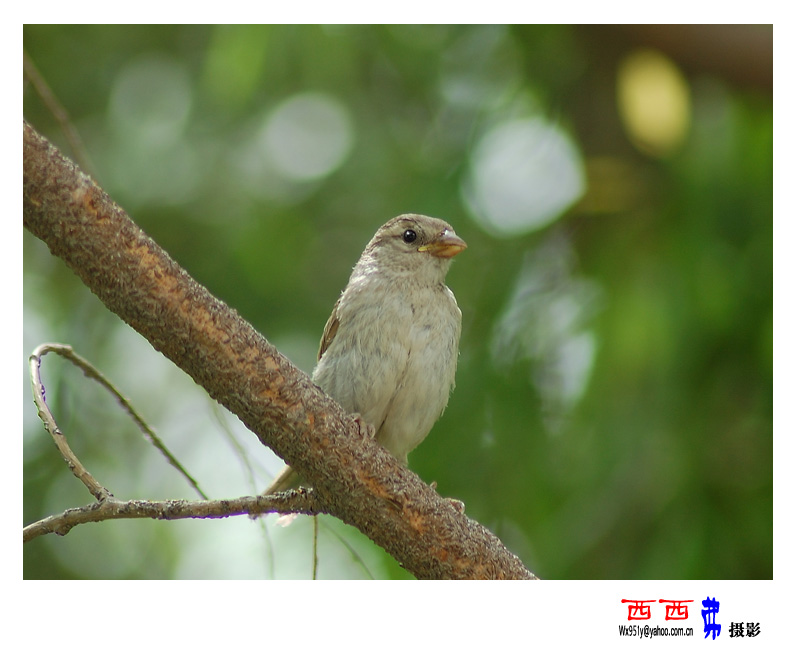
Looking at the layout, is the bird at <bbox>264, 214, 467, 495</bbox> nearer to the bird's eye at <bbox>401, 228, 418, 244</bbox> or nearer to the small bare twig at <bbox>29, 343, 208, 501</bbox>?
the bird's eye at <bbox>401, 228, 418, 244</bbox>

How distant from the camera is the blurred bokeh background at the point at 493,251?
5.06 m

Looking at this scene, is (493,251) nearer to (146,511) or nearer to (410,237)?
(410,237)

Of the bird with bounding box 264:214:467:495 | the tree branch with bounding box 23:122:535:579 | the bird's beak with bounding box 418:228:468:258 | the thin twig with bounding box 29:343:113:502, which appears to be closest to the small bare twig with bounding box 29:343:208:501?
the thin twig with bounding box 29:343:113:502

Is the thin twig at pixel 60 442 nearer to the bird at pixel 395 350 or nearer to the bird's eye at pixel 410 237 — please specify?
the bird at pixel 395 350

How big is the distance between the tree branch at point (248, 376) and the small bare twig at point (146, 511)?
19 cm

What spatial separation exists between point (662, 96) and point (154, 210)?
357 centimetres

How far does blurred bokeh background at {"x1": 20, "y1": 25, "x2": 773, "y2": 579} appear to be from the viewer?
506 centimetres

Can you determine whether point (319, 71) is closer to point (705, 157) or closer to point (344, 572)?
point (705, 157)

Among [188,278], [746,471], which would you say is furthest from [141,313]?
[746,471]

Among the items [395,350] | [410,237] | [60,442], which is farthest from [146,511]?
[410,237]

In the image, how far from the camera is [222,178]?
271 inches
